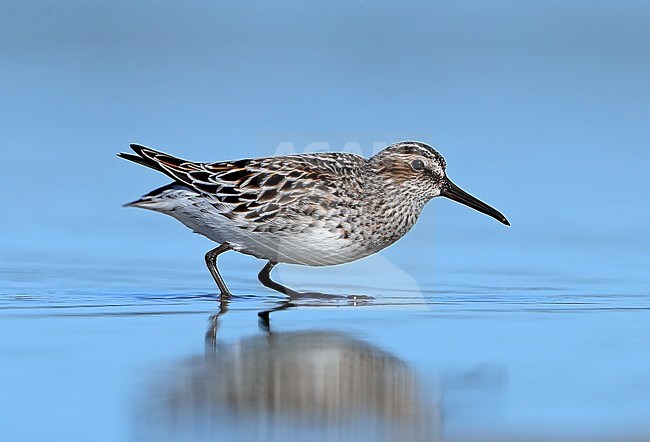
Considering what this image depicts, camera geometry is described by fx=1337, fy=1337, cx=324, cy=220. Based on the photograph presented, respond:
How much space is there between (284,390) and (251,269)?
3889mm

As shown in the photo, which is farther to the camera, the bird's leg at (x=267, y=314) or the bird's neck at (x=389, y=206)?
the bird's neck at (x=389, y=206)

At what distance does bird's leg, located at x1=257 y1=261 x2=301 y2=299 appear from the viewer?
870cm

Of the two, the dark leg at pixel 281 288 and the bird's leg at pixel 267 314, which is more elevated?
the dark leg at pixel 281 288

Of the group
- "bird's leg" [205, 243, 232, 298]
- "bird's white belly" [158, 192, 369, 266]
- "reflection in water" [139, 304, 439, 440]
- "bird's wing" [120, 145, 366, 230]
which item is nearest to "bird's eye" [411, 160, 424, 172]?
"bird's wing" [120, 145, 366, 230]

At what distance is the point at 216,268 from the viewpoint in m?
8.84

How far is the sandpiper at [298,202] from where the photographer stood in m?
8.66

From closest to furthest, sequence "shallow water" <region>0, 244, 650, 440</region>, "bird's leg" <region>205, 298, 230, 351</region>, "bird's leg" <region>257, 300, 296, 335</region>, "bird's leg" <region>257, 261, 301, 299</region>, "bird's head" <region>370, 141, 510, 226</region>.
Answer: "shallow water" <region>0, 244, 650, 440</region> → "bird's leg" <region>205, 298, 230, 351</region> → "bird's leg" <region>257, 300, 296, 335</region> → "bird's leg" <region>257, 261, 301, 299</region> → "bird's head" <region>370, 141, 510, 226</region>

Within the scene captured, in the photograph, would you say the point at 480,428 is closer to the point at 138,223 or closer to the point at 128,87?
the point at 138,223

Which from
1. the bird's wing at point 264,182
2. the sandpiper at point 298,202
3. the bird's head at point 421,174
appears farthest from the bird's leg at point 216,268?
the bird's head at point 421,174

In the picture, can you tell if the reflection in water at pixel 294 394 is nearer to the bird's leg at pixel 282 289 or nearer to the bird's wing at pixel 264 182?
the bird's leg at pixel 282 289

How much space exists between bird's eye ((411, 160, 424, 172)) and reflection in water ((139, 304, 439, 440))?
235 cm

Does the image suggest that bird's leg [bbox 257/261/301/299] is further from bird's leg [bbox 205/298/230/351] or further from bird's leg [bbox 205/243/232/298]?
bird's leg [bbox 205/298/230/351]

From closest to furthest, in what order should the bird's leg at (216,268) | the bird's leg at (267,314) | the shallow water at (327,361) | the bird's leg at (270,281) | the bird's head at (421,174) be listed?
the shallow water at (327,361), the bird's leg at (267,314), the bird's leg at (216,268), the bird's leg at (270,281), the bird's head at (421,174)

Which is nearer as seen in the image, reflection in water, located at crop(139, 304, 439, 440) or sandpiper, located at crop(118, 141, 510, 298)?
reflection in water, located at crop(139, 304, 439, 440)
